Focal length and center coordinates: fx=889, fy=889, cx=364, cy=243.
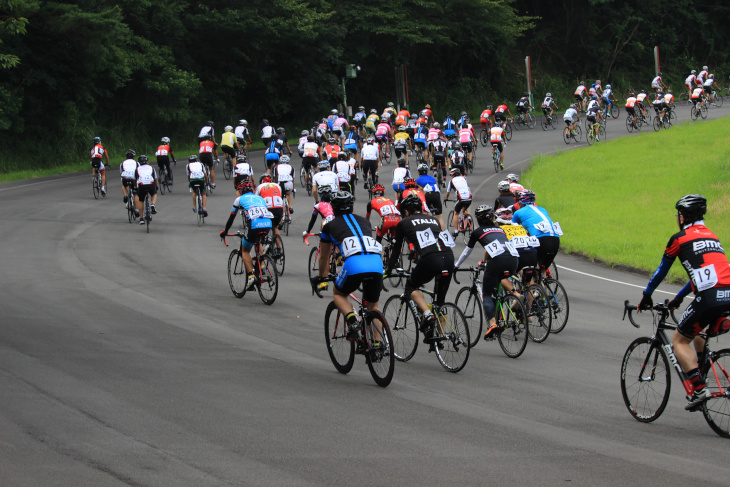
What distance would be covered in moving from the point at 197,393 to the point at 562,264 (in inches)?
489

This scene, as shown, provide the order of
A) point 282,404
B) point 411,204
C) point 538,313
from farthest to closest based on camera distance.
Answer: point 538,313 < point 411,204 < point 282,404

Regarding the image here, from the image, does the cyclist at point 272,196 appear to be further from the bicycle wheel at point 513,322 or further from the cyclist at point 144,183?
the bicycle wheel at point 513,322

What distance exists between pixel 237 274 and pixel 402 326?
5.55 m

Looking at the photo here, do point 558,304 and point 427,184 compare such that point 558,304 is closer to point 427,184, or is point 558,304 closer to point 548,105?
point 427,184

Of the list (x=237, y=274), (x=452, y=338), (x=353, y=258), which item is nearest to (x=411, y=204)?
(x=353, y=258)

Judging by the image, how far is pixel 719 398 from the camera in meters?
7.60

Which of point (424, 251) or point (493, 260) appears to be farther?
point (493, 260)

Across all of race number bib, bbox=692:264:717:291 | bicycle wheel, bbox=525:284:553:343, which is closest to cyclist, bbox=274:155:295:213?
bicycle wheel, bbox=525:284:553:343

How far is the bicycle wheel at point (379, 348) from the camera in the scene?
370 inches

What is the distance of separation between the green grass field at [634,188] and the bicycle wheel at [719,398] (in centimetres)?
1095

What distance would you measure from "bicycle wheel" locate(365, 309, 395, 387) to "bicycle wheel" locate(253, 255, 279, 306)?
532 cm

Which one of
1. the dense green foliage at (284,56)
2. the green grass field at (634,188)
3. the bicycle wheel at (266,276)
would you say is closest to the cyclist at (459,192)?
the green grass field at (634,188)

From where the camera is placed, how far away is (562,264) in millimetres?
19891

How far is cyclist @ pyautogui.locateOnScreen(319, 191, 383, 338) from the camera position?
31.7ft
